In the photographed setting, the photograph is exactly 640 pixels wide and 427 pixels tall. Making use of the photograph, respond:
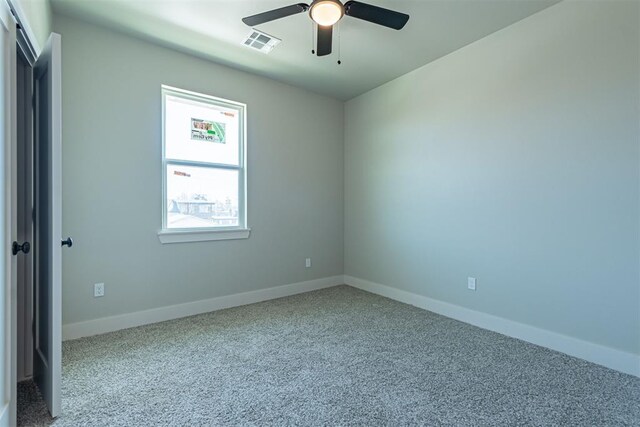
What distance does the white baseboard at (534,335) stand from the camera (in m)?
2.26

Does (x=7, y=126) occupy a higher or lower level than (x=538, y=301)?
higher

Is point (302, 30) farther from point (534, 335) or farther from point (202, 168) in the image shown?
point (534, 335)

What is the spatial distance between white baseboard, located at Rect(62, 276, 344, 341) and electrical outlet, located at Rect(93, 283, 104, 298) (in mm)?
217

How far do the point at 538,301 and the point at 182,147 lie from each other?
3612mm

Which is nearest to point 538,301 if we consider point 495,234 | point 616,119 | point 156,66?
point 495,234

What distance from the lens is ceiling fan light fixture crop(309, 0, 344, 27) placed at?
2068 mm

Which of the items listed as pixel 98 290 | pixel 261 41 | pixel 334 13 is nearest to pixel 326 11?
pixel 334 13

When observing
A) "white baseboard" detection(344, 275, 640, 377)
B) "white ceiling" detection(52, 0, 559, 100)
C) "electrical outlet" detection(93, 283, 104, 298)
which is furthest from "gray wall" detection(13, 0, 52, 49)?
"white baseboard" detection(344, 275, 640, 377)

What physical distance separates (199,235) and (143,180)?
2.51ft

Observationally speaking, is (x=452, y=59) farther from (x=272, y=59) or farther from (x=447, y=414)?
(x=447, y=414)

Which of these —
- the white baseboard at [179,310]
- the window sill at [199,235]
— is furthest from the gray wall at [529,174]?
the window sill at [199,235]

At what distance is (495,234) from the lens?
2992 millimetres

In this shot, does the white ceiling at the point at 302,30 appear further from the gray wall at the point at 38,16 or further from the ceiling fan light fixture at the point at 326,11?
the ceiling fan light fixture at the point at 326,11

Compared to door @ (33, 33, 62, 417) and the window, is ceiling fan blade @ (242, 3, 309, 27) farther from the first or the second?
the window
